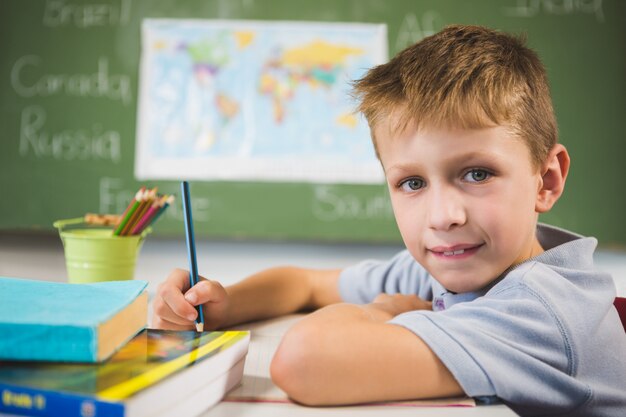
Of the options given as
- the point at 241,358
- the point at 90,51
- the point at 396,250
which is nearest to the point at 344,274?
the point at 241,358

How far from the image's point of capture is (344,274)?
3.55 ft

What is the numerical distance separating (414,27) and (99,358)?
2.47 meters

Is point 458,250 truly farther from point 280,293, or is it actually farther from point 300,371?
point 280,293

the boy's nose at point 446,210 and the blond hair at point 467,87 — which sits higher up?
the blond hair at point 467,87

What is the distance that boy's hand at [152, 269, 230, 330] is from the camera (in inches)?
29.0

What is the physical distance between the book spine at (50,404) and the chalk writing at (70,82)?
2.44 metres

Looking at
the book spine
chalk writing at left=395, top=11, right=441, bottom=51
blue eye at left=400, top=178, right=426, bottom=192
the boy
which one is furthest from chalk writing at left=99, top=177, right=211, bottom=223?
the book spine

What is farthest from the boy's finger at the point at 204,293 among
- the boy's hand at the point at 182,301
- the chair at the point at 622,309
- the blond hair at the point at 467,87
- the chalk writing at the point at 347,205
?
the chalk writing at the point at 347,205

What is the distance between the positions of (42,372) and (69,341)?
0.08 feet

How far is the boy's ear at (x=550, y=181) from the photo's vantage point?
77cm

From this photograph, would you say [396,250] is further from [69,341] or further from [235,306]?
[69,341]

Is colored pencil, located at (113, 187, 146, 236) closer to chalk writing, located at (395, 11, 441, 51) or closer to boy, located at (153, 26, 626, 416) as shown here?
boy, located at (153, 26, 626, 416)

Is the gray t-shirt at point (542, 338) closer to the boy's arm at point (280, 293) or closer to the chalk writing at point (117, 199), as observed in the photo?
the boy's arm at point (280, 293)

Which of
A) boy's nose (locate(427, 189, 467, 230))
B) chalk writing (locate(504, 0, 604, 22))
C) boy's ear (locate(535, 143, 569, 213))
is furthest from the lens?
chalk writing (locate(504, 0, 604, 22))
